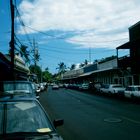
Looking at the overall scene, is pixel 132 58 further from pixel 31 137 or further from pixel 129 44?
pixel 31 137

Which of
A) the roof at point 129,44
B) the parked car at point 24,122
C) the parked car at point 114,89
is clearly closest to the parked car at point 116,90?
the parked car at point 114,89

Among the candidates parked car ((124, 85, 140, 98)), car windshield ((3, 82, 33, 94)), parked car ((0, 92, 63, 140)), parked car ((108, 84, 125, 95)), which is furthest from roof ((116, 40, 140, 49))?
parked car ((0, 92, 63, 140))

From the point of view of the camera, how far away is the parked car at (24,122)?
19.8 feet

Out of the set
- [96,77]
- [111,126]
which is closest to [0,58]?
[111,126]

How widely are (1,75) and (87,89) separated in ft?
92.5

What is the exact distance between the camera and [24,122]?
6516 millimetres

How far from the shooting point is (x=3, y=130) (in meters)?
6.17

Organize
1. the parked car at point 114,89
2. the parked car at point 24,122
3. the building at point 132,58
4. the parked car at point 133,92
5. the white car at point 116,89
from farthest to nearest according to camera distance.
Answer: the building at point 132,58 → the parked car at point 114,89 → the white car at point 116,89 → the parked car at point 133,92 → the parked car at point 24,122

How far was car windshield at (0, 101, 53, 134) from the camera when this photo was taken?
20.7 ft

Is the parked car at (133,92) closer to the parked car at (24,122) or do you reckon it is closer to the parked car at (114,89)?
the parked car at (114,89)

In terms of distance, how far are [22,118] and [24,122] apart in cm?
14

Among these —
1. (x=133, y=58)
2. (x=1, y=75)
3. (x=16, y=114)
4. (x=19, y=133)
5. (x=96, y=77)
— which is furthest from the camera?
(x=96, y=77)

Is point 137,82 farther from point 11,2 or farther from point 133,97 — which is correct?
point 11,2

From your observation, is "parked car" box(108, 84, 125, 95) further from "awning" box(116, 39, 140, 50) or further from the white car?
"awning" box(116, 39, 140, 50)
